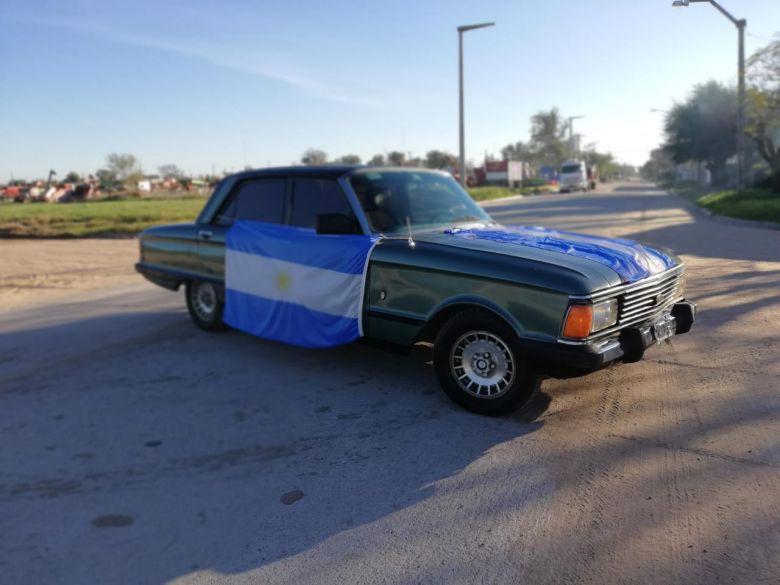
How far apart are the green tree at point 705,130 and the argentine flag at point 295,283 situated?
4115 centimetres

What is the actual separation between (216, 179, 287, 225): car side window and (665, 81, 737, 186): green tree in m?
40.8

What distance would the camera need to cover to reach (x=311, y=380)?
5.40 m

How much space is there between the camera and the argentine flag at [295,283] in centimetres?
514

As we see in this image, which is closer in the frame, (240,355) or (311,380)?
(311,380)

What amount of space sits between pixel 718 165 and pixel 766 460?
4999 cm

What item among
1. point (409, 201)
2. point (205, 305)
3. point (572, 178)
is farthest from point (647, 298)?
point (572, 178)

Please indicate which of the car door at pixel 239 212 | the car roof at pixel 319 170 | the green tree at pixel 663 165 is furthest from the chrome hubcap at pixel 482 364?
the green tree at pixel 663 165

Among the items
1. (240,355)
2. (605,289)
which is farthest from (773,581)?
(240,355)

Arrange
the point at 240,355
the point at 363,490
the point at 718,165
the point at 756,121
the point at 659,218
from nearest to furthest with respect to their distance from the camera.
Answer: the point at 363,490 → the point at 240,355 → the point at 659,218 → the point at 756,121 → the point at 718,165

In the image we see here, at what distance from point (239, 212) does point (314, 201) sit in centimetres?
114

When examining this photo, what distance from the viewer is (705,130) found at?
44500 mm

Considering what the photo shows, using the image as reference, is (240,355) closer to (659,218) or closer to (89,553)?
(89,553)

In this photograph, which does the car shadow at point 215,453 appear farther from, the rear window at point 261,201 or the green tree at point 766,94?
the green tree at point 766,94

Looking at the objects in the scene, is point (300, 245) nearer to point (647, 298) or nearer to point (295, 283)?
point (295, 283)
